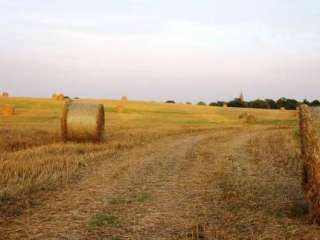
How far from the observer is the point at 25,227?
779 cm

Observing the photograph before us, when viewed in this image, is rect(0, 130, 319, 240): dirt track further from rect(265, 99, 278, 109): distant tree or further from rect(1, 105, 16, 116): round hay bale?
rect(265, 99, 278, 109): distant tree

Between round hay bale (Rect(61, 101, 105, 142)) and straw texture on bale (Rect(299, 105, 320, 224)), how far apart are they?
1303 cm

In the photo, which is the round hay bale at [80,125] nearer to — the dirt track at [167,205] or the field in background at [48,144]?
the field in background at [48,144]

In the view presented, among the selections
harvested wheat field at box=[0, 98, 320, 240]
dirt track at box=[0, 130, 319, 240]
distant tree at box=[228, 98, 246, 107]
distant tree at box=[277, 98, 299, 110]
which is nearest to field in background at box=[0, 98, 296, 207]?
harvested wheat field at box=[0, 98, 320, 240]

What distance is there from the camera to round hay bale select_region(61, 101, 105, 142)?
2089 cm

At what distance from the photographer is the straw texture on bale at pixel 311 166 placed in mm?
→ 8055

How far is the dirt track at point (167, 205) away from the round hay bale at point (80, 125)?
6477 millimetres

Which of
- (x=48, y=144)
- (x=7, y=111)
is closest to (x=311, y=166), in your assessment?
(x=48, y=144)

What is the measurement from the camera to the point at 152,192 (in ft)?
34.2

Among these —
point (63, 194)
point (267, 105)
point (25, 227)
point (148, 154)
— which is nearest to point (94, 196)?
point (63, 194)

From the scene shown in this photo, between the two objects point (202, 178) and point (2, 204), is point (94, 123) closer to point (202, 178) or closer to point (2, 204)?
point (202, 178)

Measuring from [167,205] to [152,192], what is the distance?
3.68 feet

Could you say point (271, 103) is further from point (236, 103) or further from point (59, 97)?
point (59, 97)

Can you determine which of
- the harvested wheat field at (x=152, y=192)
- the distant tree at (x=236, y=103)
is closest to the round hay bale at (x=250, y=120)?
the harvested wheat field at (x=152, y=192)
